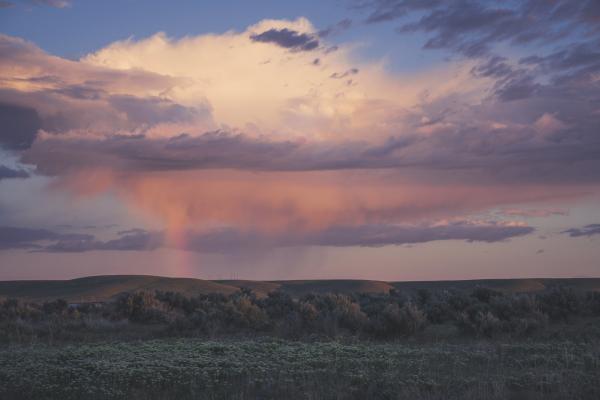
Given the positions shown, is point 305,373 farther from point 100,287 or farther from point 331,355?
point 100,287

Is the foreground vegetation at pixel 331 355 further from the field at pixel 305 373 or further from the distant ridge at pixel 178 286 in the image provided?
the distant ridge at pixel 178 286

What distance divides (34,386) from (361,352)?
898 cm

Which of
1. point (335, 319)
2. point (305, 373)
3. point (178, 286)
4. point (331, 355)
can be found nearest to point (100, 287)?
point (178, 286)

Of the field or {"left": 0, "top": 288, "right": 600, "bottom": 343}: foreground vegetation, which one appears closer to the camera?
the field

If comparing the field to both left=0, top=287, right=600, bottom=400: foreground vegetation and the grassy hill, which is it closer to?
left=0, top=287, right=600, bottom=400: foreground vegetation

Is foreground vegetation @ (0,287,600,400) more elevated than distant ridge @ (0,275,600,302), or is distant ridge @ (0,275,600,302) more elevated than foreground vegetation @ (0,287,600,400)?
distant ridge @ (0,275,600,302)

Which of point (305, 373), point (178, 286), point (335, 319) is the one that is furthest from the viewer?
point (178, 286)

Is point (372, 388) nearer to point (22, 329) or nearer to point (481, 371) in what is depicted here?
point (481, 371)

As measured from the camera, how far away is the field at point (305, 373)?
12992 mm

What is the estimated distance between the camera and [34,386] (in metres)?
13.5

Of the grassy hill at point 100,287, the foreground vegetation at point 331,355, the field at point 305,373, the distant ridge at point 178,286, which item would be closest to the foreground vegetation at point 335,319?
the foreground vegetation at point 331,355

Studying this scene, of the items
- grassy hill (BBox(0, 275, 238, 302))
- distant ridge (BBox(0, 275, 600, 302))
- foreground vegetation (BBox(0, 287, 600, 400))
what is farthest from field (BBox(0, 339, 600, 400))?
grassy hill (BBox(0, 275, 238, 302))

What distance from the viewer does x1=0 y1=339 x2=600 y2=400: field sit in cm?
1299

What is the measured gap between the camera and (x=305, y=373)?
1480 centimetres
